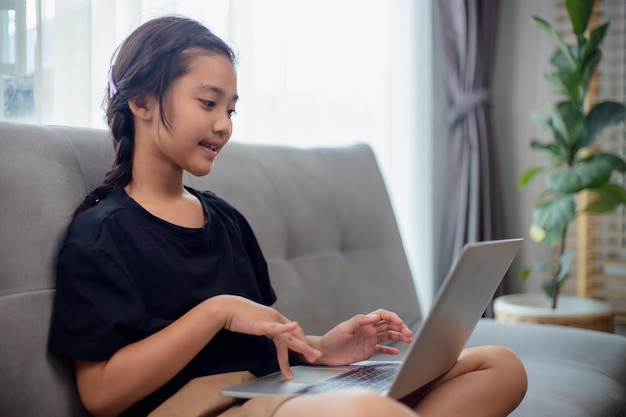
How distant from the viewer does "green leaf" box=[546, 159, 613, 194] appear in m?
2.74

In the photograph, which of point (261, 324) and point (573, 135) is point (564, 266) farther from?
point (261, 324)

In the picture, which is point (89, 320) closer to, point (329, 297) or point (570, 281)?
point (329, 297)

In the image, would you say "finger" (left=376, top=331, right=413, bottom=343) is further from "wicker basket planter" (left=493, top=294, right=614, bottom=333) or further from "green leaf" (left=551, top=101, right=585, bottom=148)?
"green leaf" (left=551, top=101, right=585, bottom=148)

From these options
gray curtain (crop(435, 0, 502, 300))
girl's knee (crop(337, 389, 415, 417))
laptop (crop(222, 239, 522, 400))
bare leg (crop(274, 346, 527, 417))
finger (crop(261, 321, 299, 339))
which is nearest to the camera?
girl's knee (crop(337, 389, 415, 417))

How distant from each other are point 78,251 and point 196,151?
27 cm

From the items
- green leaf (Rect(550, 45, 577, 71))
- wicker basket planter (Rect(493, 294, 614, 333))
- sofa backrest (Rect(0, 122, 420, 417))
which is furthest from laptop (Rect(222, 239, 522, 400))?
green leaf (Rect(550, 45, 577, 71))

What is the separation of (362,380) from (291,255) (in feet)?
2.27

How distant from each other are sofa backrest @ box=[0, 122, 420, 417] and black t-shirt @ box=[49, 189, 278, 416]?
0.05m

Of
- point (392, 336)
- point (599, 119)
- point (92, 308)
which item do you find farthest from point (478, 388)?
point (599, 119)

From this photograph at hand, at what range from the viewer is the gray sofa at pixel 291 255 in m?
1.14

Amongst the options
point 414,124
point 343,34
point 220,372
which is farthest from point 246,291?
point 414,124

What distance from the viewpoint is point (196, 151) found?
1.31 m

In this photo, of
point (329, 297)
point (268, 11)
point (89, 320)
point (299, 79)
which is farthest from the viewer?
point (299, 79)

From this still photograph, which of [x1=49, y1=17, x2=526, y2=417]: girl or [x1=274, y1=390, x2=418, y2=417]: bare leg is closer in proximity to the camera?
[x1=274, y1=390, x2=418, y2=417]: bare leg
